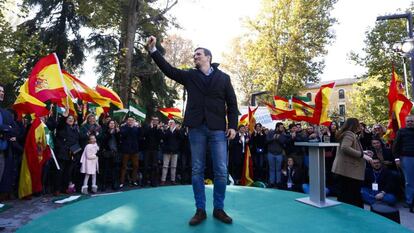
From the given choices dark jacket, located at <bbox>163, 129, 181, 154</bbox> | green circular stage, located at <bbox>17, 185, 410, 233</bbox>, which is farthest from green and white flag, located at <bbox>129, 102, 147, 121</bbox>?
green circular stage, located at <bbox>17, 185, 410, 233</bbox>

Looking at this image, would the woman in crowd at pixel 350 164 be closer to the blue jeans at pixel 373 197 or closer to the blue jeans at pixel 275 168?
the blue jeans at pixel 373 197

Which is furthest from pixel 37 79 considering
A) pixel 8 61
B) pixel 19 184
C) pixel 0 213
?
pixel 8 61

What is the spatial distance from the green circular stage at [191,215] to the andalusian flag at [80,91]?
5.13 m

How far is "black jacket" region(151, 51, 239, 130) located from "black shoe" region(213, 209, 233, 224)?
0.91 meters

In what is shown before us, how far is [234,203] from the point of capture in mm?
4801

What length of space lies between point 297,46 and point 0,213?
25976mm

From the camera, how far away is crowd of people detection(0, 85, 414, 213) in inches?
297

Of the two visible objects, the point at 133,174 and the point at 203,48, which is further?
the point at 133,174

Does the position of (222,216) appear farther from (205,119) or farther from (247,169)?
(247,169)

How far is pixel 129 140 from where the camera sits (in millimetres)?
9797

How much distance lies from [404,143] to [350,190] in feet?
10.4

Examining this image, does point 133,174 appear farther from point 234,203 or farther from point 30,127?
point 234,203

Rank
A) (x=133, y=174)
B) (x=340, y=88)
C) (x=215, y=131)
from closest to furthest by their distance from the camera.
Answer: (x=215, y=131)
(x=133, y=174)
(x=340, y=88)

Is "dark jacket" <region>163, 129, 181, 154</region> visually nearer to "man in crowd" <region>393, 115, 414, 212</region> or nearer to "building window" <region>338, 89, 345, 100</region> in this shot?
"man in crowd" <region>393, 115, 414, 212</region>
